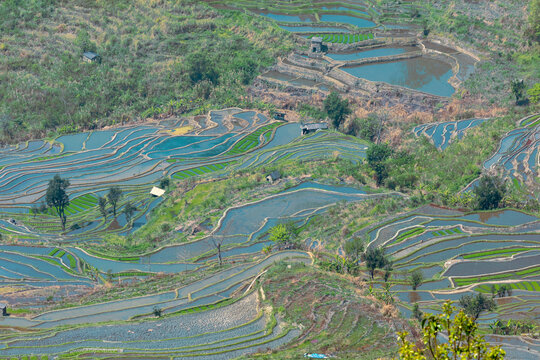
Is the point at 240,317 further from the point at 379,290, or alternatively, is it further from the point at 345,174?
the point at 345,174

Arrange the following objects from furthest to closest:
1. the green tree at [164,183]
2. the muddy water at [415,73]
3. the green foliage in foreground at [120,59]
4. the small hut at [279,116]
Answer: the green foliage in foreground at [120,59]
the small hut at [279,116]
the muddy water at [415,73]
the green tree at [164,183]

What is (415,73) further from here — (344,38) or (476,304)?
(476,304)

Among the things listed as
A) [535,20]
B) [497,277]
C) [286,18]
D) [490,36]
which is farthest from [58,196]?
[535,20]

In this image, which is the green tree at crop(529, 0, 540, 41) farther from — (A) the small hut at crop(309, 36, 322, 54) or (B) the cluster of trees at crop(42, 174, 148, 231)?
(B) the cluster of trees at crop(42, 174, 148, 231)

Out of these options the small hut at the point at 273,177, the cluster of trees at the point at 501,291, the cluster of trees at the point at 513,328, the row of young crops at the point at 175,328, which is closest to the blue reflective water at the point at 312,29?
the small hut at the point at 273,177

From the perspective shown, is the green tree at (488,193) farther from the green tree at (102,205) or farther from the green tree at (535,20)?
the green tree at (535,20)

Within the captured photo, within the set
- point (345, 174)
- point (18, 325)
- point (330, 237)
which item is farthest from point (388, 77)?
point (18, 325)

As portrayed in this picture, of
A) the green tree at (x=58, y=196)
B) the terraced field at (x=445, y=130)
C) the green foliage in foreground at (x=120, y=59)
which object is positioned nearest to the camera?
the green tree at (x=58, y=196)
